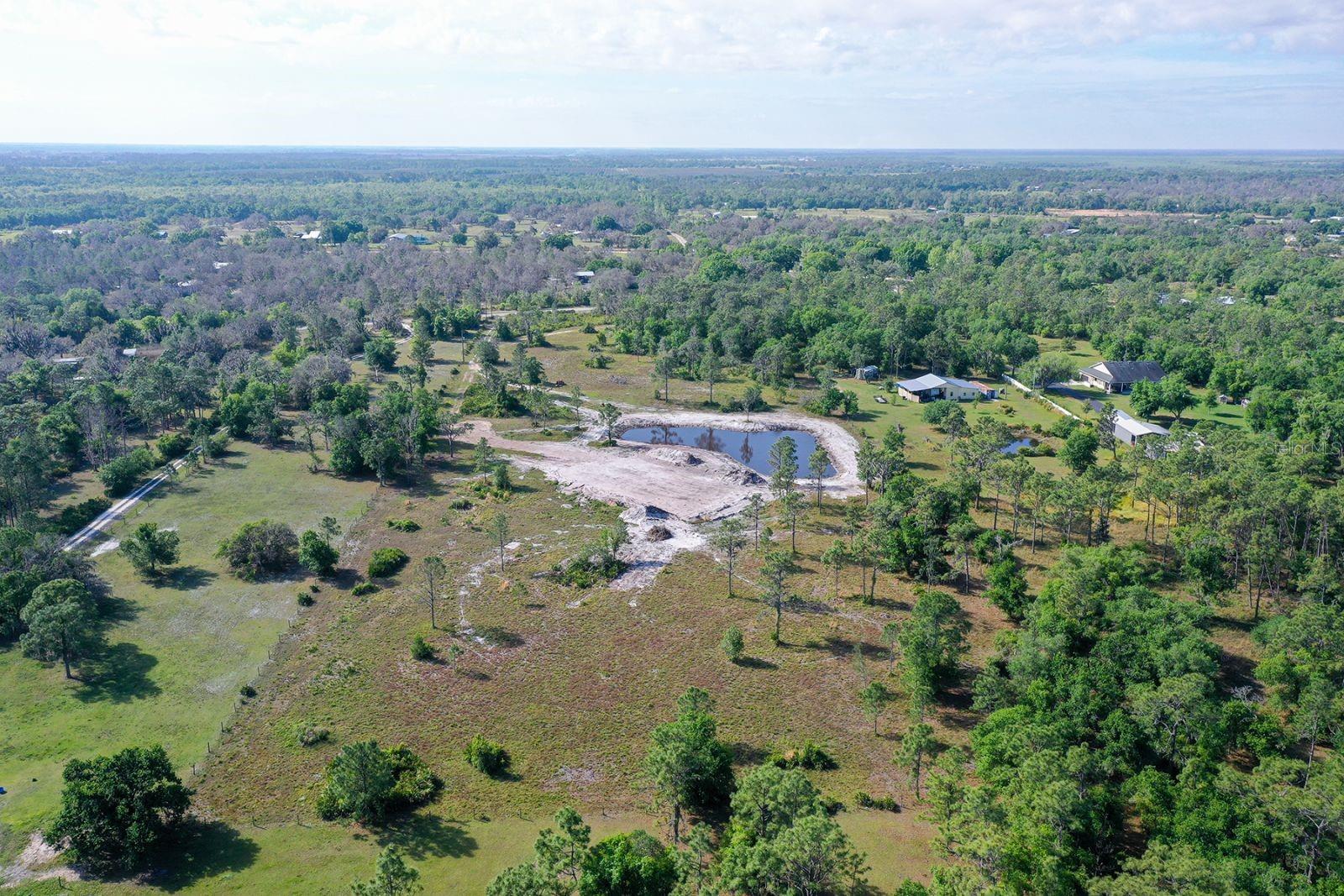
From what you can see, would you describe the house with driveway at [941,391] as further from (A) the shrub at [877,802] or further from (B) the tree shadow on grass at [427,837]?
(B) the tree shadow on grass at [427,837]

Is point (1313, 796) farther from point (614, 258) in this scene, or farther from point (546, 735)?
point (614, 258)

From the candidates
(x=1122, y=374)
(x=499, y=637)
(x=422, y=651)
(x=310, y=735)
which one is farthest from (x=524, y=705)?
(x=1122, y=374)

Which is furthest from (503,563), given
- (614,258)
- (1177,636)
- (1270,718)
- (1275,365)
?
(614,258)

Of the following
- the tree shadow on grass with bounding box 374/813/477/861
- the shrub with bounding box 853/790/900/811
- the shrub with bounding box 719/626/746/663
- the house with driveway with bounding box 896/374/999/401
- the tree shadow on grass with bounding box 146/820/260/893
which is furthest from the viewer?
the house with driveway with bounding box 896/374/999/401

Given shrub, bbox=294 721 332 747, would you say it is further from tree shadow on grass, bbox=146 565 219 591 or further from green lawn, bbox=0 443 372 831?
tree shadow on grass, bbox=146 565 219 591

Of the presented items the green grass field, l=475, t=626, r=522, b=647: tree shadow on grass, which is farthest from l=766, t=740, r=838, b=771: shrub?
l=475, t=626, r=522, b=647: tree shadow on grass

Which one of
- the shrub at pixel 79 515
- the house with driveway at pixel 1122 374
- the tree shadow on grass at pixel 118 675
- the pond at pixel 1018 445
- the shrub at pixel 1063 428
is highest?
the house with driveway at pixel 1122 374

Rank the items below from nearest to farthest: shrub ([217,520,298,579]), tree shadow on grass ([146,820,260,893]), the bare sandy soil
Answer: the bare sandy soil
tree shadow on grass ([146,820,260,893])
shrub ([217,520,298,579])

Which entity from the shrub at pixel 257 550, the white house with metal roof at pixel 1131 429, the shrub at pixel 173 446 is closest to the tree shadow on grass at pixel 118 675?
the shrub at pixel 257 550
